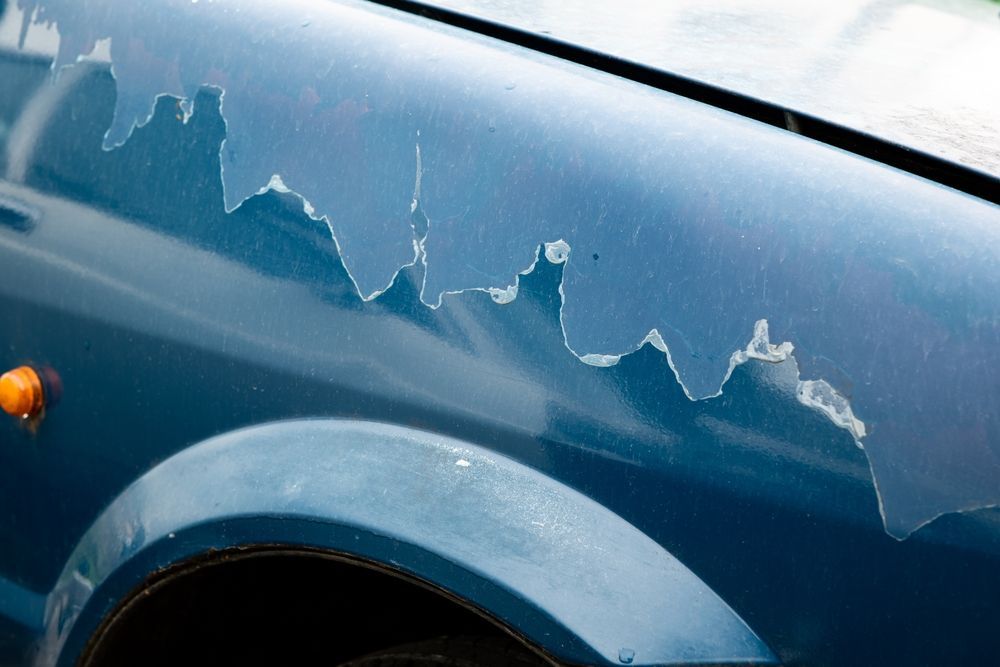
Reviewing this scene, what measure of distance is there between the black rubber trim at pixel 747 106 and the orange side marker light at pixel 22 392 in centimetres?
76

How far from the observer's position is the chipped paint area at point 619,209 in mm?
1115

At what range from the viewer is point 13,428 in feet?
5.20

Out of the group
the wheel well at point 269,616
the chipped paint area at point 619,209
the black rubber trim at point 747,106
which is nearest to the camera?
the chipped paint area at point 619,209

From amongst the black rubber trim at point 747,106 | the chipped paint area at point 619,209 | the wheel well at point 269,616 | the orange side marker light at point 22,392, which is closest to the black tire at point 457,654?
the wheel well at point 269,616

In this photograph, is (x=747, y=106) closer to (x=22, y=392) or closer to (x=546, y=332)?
(x=546, y=332)

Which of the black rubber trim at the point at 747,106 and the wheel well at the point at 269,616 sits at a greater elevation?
the black rubber trim at the point at 747,106

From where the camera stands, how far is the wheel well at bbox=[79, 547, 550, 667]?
145cm

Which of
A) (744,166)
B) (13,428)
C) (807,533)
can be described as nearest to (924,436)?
(807,533)

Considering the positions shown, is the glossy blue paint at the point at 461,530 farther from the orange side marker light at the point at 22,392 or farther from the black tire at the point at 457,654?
the orange side marker light at the point at 22,392

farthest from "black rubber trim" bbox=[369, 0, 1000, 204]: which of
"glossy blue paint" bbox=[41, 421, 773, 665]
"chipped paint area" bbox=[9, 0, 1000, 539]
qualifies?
"glossy blue paint" bbox=[41, 421, 773, 665]

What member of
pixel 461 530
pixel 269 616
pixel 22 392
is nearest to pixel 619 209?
pixel 461 530

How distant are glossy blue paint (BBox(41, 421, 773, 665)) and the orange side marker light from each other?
0.29 meters

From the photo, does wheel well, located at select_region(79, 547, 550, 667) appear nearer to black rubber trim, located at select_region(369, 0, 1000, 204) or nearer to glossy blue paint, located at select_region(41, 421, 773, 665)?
glossy blue paint, located at select_region(41, 421, 773, 665)

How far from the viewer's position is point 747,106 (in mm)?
1360
